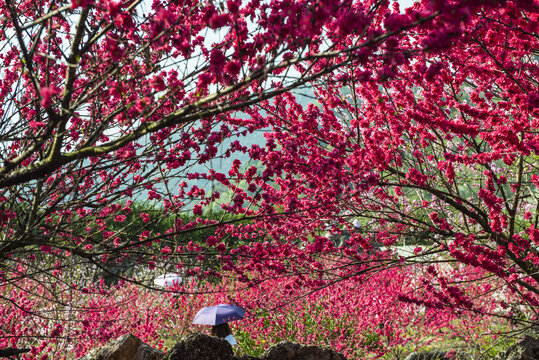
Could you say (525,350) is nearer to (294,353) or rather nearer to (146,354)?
(294,353)

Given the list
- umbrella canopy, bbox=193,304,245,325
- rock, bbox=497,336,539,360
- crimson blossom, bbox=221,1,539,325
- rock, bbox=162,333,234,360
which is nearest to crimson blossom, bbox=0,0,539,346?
crimson blossom, bbox=221,1,539,325

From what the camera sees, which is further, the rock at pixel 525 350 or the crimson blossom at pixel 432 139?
the rock at pixel 525 350

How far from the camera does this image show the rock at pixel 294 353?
475cm

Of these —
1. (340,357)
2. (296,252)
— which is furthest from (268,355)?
(296,252)

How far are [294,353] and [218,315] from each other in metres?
3.11

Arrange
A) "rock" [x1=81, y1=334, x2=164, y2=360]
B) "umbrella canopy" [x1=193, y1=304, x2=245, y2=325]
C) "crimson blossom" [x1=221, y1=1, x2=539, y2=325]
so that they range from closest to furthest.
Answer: "crimson blossom" [x1=221, y1=1, x2=539, y2=325] → "rock" [x1=81, y1=334, x2=164, y2=360] → "umbrella canopy" [x1=193, y1=304, x2=245, y2=325]

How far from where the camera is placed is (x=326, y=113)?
15.9 ft

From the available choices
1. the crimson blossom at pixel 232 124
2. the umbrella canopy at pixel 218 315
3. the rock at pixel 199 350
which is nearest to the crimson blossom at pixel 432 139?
the crimson blossom at pixel 232 124

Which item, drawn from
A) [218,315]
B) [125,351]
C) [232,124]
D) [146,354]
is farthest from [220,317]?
[232,124]

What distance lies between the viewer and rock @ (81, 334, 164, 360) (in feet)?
14.8

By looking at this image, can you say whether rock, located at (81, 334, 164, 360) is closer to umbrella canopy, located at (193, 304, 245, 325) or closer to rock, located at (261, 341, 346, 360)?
rock, located at (261, 341, 346, 360)

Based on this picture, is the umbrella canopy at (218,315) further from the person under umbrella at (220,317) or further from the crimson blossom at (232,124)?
the crimson blossom at (232,124)

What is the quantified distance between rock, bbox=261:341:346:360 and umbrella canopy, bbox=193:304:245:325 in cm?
288

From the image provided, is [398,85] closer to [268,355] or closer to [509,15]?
[509,15]
